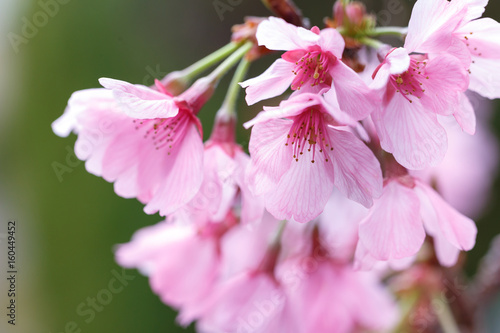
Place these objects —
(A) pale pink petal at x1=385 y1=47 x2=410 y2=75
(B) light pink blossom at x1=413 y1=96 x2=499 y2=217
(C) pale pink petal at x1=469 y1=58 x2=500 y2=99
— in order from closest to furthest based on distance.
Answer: (A) pale pink petal at x1=385 y1=47 x2=410 y2=75 → (C) pale pink petal at x1=469 y1=58 x2=500 y2=99 → (B) light pink blossom at x1=413 y1=96 x2=499 y2=217

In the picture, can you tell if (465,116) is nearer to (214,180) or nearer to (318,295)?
(214,180)

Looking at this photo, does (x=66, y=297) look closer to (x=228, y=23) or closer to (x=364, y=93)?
(x=228, y=23)

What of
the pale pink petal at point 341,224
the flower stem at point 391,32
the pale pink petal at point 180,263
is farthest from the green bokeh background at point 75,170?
the flower stem at point 391,32

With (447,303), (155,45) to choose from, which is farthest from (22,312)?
(447,303)

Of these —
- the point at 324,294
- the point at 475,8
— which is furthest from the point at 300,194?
the point at 324,294

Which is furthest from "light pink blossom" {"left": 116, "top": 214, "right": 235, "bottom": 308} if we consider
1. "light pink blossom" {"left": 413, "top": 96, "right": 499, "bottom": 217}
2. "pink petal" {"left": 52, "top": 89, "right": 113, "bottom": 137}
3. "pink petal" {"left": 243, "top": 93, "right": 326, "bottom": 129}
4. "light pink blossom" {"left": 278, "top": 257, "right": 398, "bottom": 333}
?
"light pink blossom" {"left": 413, "top": 96, "right": 499, "bottom": 217}

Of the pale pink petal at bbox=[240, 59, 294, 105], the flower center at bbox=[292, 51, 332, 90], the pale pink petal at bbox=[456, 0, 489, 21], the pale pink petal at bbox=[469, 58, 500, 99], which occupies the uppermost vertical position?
the pale pink petal at bbox=[240, 59, 294, 105]

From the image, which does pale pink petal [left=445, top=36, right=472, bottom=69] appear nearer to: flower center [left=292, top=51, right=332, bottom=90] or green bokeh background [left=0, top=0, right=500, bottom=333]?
flower center [left=292, top=51, right=332, bottom=90]

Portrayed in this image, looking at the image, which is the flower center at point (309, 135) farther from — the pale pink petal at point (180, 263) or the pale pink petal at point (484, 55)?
the pale pink petal at point (180, 263)
